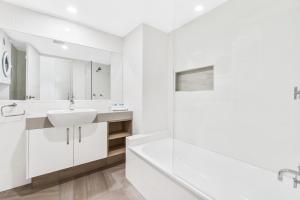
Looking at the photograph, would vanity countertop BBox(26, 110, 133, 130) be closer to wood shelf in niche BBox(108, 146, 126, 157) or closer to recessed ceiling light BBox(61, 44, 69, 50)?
wood shelf in niche BBox(108, 146, 126, 157)

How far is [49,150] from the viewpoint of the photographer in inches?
66.0

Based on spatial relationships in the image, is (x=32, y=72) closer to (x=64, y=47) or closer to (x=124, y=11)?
(x=64, y=47)

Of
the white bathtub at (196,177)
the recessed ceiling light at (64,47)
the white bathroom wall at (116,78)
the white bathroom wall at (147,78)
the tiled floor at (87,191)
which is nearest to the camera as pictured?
the white bathtub at (196,177)

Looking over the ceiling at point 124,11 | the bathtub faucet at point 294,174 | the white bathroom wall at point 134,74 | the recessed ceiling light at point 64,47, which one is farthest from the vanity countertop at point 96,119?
the bathtub faucet at point 294,174

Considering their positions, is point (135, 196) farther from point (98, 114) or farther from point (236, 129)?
point (236, 129)

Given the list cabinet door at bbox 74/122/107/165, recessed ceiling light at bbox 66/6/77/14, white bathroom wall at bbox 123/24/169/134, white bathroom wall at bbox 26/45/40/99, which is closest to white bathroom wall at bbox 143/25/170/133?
white bathroom wall at bbox 123/24/169/134

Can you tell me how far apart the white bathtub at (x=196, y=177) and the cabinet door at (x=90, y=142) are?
478 mm

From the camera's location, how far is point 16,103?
172cm

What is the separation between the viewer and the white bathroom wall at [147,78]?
7.20ft

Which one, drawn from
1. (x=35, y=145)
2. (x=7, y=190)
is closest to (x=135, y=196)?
(x=35, y=145)

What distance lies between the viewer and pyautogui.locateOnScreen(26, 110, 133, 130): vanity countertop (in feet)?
5.21

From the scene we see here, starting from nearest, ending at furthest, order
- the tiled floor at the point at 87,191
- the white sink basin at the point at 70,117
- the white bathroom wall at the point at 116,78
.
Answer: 1. the tiled floor at the point at 87,191
2. the white sink basin at the point at 70,117
3. the white bathroom wall at the point at 116,78

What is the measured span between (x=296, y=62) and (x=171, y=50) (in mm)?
1613

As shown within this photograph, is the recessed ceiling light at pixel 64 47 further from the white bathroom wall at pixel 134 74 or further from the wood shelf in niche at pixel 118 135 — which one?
the wood shelf in niche at pixel 118 135
